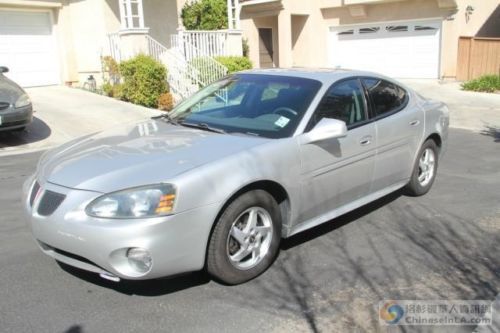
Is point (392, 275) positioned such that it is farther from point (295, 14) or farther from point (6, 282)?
point (295, 14)

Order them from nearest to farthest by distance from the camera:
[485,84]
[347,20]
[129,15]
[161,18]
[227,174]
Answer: [227,174]
[129,15]
[161,18]
[485,84]
[347,20]

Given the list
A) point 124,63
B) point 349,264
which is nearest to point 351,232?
point 349,264

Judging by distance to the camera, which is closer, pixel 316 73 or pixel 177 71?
pixel 316 73

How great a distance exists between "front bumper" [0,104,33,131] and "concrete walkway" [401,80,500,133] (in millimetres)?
8851

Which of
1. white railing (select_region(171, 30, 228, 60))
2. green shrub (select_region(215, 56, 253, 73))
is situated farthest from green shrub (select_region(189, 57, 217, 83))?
green shrub (select_region(215, 56, 253, 73))

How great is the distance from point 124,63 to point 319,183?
1027 centimetres

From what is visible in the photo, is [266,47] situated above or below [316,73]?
above

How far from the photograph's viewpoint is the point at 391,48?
63.9 ft

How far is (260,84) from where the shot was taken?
4.71 metres

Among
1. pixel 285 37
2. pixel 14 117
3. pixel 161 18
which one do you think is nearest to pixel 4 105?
pixel 14 117

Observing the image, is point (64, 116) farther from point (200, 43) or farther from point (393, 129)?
point (393, 129)

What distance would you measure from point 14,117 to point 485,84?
13971 mm

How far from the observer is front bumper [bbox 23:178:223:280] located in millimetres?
3113

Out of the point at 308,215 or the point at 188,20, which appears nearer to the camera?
the point at 308,215
